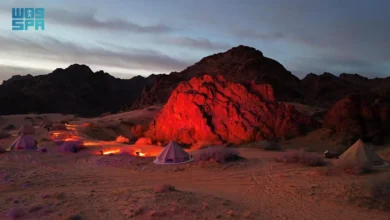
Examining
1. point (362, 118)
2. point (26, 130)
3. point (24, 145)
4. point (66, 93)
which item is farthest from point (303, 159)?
point (66, 93)

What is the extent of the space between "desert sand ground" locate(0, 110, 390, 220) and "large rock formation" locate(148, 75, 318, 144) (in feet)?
14.2

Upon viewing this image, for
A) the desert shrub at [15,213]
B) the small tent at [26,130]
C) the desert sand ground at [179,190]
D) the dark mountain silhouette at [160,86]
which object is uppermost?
the dark mountain silhouette at [160,86]

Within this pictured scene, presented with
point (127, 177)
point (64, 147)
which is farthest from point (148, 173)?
point (64, 147)

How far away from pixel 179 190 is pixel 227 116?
40.1ft

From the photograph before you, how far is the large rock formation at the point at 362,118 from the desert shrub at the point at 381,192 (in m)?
10.7

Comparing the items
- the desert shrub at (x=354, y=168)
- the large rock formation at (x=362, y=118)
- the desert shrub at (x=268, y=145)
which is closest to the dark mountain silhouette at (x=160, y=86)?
the large rock formation at (x=362, y=118)

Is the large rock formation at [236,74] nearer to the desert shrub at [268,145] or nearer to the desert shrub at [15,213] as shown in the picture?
the desert shrub at [268,145]

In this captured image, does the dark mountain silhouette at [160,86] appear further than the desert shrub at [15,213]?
Yes

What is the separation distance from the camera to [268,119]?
901 inches

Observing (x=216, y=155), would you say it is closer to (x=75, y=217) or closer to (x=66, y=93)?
(x=75, y=217)

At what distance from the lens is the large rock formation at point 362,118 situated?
20344 mm

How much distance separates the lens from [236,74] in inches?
2144

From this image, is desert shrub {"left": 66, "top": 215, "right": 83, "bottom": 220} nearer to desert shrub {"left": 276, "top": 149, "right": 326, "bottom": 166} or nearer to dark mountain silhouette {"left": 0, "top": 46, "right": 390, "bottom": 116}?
desert shrub {"left": 276, "top": 149, "right": 326, "bottom": 166}

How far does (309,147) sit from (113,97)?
Answer: 8607 cm
